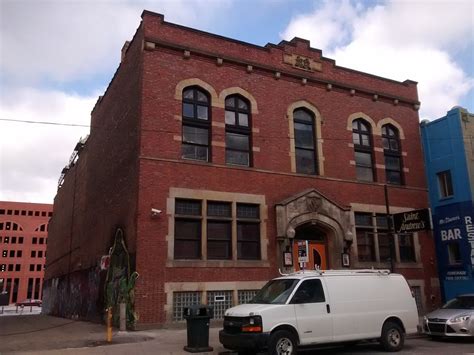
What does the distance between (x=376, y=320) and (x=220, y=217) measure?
24.3ft

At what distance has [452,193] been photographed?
2247 centimetres

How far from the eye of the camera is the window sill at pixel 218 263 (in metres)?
16.6

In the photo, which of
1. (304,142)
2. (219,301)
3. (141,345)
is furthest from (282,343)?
(304,142)

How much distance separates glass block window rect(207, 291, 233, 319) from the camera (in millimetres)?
17094

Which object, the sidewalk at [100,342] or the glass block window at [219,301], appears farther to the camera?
the glass block window at [219,301]

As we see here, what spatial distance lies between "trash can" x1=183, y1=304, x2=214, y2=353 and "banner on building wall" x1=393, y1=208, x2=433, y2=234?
374 inches

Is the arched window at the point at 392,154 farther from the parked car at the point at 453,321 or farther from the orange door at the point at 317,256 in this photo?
the parked car at the point at 453,321

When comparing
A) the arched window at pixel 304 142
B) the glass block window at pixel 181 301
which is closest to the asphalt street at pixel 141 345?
the glass block window at pixel 181 301

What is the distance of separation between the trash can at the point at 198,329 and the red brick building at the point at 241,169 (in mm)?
4173

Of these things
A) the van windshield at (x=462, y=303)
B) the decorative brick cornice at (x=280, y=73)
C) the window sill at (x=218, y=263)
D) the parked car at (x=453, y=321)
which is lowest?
the parked car at (x=453, y=321)

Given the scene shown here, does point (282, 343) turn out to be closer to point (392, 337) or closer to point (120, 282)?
point (392, 337)

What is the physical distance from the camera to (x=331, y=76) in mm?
22047

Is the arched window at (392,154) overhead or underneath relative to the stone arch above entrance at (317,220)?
overhead

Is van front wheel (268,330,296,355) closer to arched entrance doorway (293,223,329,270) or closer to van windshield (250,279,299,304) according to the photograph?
van windshield (250,279,299,304)
